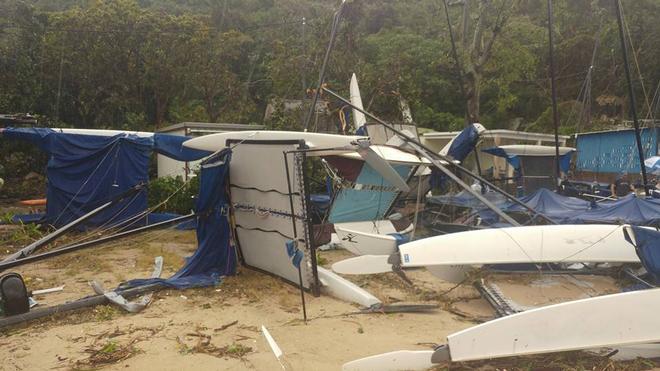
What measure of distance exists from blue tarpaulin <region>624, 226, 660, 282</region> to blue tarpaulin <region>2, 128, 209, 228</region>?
9524mm

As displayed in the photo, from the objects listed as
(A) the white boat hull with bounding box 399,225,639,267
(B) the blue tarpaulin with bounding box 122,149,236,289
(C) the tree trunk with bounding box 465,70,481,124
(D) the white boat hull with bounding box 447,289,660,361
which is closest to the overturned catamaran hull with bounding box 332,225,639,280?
(A) the white boat hull with bounding box 399,225,639,267

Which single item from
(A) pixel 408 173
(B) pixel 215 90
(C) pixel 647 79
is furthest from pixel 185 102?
(C) pixel 647 79

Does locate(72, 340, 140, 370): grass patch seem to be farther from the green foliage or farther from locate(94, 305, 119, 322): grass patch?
the green foliage

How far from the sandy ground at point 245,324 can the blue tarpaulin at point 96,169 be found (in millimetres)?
4069

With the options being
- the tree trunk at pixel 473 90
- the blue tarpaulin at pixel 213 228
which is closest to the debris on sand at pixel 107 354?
the blue tarpaulin at pixel 213 228

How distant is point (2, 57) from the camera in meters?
19.4

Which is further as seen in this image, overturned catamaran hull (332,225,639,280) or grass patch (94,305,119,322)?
overturned catamaran hull (332,225,639,280)

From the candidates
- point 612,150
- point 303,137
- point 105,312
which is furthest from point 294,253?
point 612,150

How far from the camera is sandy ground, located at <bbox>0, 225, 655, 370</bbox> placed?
5027mm

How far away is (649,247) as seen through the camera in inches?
216

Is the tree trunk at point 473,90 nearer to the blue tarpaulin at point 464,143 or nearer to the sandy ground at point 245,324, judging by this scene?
the blue tarpaulin at point 464,143

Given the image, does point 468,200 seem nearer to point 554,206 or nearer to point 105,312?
point 554,206

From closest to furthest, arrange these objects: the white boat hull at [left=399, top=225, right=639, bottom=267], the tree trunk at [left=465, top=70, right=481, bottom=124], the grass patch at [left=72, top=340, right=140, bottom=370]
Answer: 1. the grass patch at [left=72, top=340, right=140, bottom=370]
2. the white boat hull at [left=399, top=225, right=639, bottom=267]
3. the tree trunk at [left=465, top=70, right=481, bottom=124]

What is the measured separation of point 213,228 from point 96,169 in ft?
19.2
